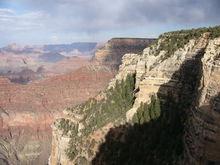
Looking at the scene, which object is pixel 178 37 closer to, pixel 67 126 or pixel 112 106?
pixel 112 106

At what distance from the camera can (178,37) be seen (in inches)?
2731

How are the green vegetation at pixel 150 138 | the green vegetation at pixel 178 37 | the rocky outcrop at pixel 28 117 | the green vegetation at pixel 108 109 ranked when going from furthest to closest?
the rocky outcrop at pixel 28 117 < the green vegetation at pixel 108 109 < the green vegetation at pixel 178 37 < the green vegetation at pixel 150 138

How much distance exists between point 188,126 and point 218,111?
12.3 meters

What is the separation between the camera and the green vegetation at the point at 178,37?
61.5 meters

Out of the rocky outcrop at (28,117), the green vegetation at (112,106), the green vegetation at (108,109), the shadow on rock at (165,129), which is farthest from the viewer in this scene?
the rocky outcrop at (28,117)

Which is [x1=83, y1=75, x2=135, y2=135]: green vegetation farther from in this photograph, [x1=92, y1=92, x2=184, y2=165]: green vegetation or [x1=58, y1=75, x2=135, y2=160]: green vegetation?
[x1=92, y1=92, x2=184, y2=165]: green vegetation

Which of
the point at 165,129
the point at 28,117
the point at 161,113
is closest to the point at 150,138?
the point at 165,129

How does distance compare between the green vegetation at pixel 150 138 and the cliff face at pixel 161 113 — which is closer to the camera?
the cliff face at pixel 161 113

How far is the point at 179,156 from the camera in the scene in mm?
53000

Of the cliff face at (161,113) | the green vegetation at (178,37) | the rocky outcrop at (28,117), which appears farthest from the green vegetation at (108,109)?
the rocky outcrop at (28,117)

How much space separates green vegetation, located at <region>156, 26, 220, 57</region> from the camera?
2423 inches

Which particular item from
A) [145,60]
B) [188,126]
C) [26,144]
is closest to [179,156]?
[188,126]

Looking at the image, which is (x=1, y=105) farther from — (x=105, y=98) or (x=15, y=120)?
(x=105, y=98)

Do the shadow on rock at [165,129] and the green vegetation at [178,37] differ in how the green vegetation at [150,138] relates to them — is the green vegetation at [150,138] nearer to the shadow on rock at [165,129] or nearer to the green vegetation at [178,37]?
the shadow on rock at [165,129]
